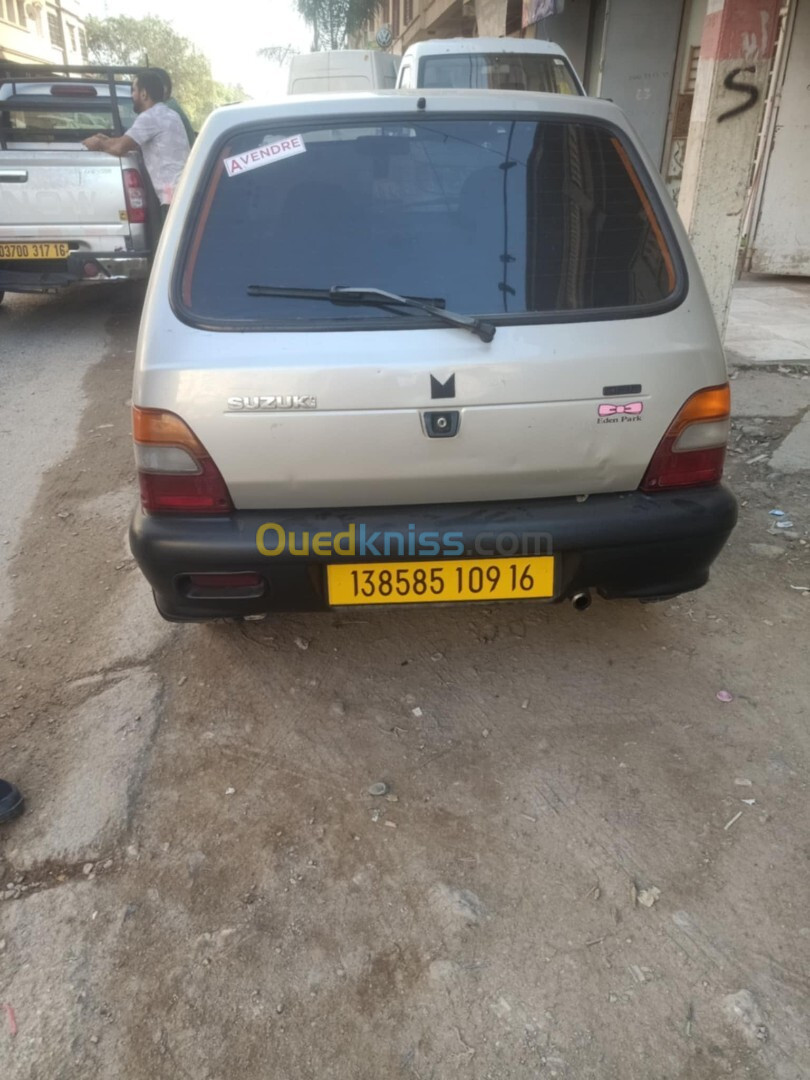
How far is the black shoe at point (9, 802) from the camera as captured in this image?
2.22 metres

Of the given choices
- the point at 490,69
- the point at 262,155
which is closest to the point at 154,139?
the point at 490,69

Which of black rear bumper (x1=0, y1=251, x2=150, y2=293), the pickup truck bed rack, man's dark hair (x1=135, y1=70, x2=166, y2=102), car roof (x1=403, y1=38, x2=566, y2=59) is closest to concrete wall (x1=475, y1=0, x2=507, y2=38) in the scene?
car roof (x1=403, y1=38, x2=566, y2=59)

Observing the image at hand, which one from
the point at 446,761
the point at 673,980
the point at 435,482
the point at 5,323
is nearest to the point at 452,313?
the point at 435,482

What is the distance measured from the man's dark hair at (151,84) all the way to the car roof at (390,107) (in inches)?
211

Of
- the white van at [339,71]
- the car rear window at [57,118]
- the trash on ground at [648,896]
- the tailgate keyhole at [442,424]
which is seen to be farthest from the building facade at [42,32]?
the trash on ground at [648,896]

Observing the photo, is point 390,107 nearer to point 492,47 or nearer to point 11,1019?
point 11,1019

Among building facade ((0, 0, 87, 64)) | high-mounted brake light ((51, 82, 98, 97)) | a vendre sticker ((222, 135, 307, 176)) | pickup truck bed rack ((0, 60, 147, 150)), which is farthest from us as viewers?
building facade ((0, 0, 87, 64))

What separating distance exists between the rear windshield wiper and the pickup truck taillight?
536 cm

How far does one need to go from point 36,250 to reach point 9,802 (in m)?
5.95

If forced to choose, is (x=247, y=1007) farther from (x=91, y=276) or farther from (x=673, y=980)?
(x=91, y=276)

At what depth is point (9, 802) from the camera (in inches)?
88.0

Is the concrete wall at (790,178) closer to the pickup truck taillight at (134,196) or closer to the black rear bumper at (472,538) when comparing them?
the pickup truck taillight at (134,196)

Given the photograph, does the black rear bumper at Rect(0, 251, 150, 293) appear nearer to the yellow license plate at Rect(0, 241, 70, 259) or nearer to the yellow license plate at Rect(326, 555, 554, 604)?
the yellow license plate at Rect(0, 241, 70, 259)

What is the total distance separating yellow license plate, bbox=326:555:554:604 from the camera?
234 cm
